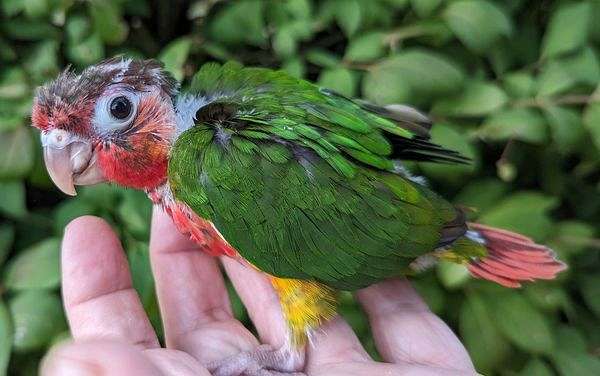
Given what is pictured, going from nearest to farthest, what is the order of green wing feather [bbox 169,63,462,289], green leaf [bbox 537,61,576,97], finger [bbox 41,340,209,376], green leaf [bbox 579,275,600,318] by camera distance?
finger [bbox 41,340,209,376] → green wing feather [bbox 169,63,462,289] → green leaf [bbox 537,61,576,97] → green leaf [bbox 579,275,600,318]

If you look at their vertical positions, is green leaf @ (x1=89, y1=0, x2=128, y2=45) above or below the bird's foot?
above

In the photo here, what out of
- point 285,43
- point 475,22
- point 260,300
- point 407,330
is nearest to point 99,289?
point 260,300

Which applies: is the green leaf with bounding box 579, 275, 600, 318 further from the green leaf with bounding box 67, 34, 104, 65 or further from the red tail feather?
the green leaf with bounding box 67, 34, 104, 65

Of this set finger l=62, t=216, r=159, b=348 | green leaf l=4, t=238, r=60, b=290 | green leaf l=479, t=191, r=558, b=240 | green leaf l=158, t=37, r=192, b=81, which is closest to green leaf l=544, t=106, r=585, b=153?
green leaf l=479, t=191, r=558, b=240

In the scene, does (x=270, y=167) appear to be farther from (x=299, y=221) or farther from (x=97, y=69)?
(x=97, y=69)

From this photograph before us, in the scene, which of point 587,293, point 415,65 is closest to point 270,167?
point 415,65
